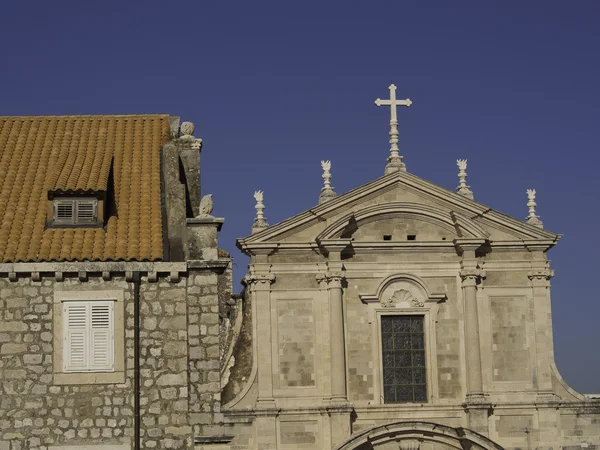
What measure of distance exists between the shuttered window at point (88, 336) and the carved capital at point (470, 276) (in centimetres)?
1363

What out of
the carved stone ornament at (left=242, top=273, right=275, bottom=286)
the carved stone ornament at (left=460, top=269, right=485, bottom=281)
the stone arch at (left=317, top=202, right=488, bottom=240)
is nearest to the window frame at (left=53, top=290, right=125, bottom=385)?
the carved stone ornament at (left=242, top=273, right=275, bottom=286)

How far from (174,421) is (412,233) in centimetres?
1338

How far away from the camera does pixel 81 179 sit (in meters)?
24.0

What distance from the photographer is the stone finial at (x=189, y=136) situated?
1022 inches

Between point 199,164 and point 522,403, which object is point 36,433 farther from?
point 522,403

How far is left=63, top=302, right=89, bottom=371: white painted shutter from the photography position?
21938mm

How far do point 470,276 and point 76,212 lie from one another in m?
13.1

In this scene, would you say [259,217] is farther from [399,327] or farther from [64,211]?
[64,211]

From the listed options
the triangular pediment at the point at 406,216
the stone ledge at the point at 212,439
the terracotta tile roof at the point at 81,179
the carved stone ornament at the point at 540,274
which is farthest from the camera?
the carved stone ornament at the point at 540,274

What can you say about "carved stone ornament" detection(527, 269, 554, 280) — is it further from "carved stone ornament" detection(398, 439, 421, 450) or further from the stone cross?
"carved stone ornament" detection(398, 439, 421, 450)

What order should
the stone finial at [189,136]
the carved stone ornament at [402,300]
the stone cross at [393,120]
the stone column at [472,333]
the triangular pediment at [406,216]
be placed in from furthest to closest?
1. the stone cross at [393,120]
2. the triangular pediment at [406,216]
3. the carved stone ornament at [402,300]
4. the stone column at [472,333]
5. the stone finial at [189,136]

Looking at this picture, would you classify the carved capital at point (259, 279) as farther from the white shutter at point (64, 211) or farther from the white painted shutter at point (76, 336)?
the white painted shutter at point (76, 336)

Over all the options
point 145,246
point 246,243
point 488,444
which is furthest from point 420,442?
point 145,246

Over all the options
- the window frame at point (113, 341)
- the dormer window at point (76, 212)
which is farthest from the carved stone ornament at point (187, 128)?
the window frame at point (113, 341)
